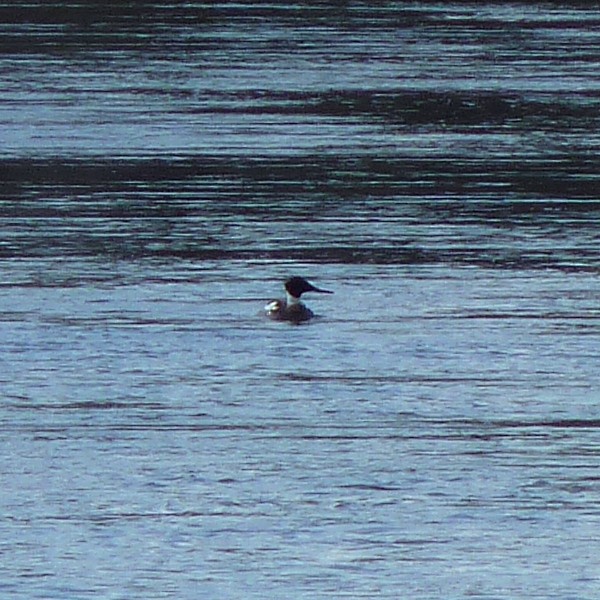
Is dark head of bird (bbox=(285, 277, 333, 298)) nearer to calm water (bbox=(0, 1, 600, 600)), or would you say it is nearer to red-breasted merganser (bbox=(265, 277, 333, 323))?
red-breasted merganser (bbox=(265, 277, 333, 323))

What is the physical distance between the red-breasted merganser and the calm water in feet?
0.33

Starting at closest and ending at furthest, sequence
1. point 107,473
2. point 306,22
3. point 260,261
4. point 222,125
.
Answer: point 107,473
point 260,261
point 222,125
point 306,22

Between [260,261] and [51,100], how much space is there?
9635mm

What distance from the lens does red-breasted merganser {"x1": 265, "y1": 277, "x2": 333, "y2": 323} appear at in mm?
10883

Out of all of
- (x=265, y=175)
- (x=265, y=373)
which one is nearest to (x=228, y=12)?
(x=265, y=175)

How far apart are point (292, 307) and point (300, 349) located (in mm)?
610

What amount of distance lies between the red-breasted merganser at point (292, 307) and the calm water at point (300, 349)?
0.33 ft

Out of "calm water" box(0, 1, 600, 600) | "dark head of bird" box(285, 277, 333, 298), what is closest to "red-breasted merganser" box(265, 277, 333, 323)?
"dark head of bird" box(285, 277, 333, 298)

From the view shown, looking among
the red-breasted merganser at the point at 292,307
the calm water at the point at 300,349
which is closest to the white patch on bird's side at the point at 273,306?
the red-breasted merganser at the point at 292,307

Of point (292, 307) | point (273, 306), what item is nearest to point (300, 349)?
point (292, 307)

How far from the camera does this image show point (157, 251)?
509 inches

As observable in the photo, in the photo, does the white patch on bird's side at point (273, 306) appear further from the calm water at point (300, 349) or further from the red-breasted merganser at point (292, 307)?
the calm water at point (300, 349)

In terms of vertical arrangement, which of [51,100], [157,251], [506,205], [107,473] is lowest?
[107,473]

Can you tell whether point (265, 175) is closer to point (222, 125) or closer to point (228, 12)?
point (222, 125)
